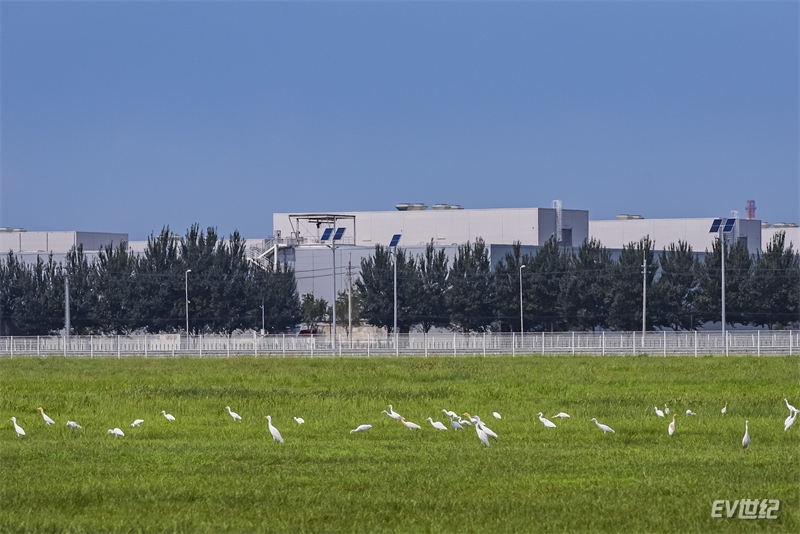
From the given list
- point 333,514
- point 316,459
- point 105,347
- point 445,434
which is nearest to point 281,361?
point 105,347

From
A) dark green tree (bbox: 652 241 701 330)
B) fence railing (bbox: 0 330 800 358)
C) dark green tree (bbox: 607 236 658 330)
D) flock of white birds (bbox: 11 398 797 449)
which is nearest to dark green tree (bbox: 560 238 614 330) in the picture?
dark green tree (bbox: 607 236 658 330)

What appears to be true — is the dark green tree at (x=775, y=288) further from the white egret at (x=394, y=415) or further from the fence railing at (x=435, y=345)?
the white egret at (x=394, y=415)

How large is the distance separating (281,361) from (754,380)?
2142 centimetres

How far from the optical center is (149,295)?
78625mm

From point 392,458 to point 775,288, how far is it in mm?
63621

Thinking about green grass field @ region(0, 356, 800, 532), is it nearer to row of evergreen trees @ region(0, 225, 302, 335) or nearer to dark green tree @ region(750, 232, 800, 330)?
dark green tree @ region(750, 232, 800, 330)

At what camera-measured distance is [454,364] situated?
42.9m

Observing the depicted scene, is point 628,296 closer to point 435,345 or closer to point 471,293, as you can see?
point 471,293

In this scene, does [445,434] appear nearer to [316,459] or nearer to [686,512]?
[316,459]

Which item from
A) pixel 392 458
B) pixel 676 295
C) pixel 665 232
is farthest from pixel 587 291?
pixel 392 458

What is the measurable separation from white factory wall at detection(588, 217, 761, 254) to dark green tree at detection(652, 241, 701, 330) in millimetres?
17199

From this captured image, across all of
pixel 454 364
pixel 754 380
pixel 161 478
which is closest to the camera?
pixel 161 478

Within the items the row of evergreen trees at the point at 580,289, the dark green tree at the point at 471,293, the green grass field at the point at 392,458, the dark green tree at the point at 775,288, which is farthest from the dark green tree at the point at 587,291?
the green grass field at the point at 392,458

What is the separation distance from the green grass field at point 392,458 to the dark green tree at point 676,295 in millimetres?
42403
